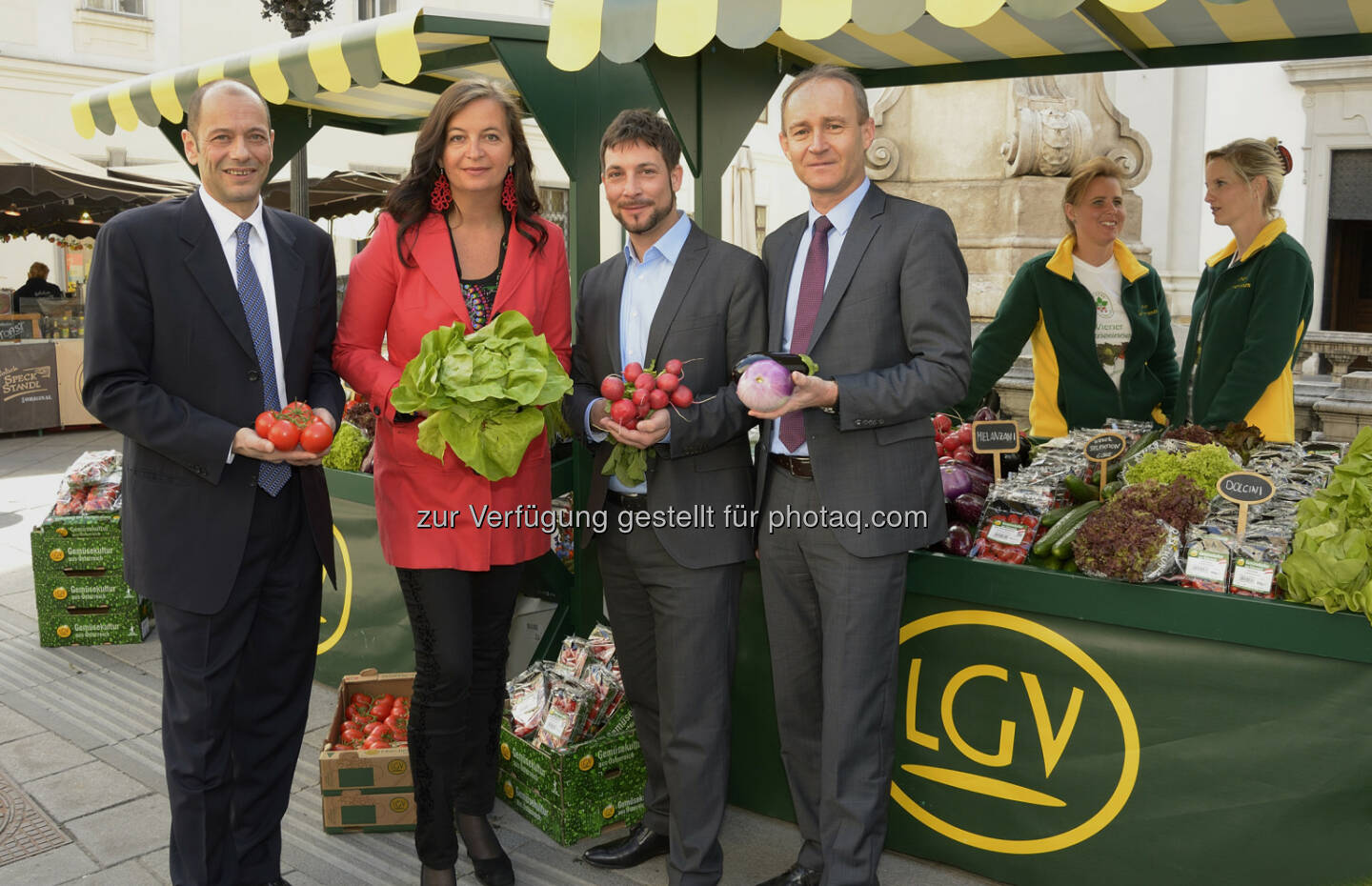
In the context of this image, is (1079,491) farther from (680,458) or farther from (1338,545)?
(680,458)

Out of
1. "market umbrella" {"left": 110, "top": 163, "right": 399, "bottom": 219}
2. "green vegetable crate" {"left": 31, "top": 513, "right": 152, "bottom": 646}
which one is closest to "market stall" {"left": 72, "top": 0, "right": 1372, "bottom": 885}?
"green vegetable crate" {"left": 31, "top": 513, "right": 152, "bottom": 646}

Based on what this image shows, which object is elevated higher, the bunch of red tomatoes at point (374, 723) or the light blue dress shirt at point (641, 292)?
the light blue dress shirt at point (641, 292)

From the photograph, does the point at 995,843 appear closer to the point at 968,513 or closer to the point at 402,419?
the point at 968,513

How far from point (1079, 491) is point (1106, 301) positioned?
1.45 meters

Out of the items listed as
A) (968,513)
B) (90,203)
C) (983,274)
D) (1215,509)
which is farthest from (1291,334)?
(90,203)

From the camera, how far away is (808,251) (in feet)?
9.24

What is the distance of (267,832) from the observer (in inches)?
117

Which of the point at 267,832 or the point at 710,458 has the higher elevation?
the point at 710,458

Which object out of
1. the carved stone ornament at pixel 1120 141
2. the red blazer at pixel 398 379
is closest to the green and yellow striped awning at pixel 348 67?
the red blazer at pixel 398 379

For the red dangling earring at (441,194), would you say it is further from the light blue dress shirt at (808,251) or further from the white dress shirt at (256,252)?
the light blue dress shirt at (808,251)

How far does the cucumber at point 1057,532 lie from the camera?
303 centimetres

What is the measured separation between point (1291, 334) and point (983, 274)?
301cm

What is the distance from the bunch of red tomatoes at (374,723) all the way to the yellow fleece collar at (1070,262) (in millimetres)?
2967

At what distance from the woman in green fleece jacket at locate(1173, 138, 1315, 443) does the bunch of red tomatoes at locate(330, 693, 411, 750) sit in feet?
10.3
